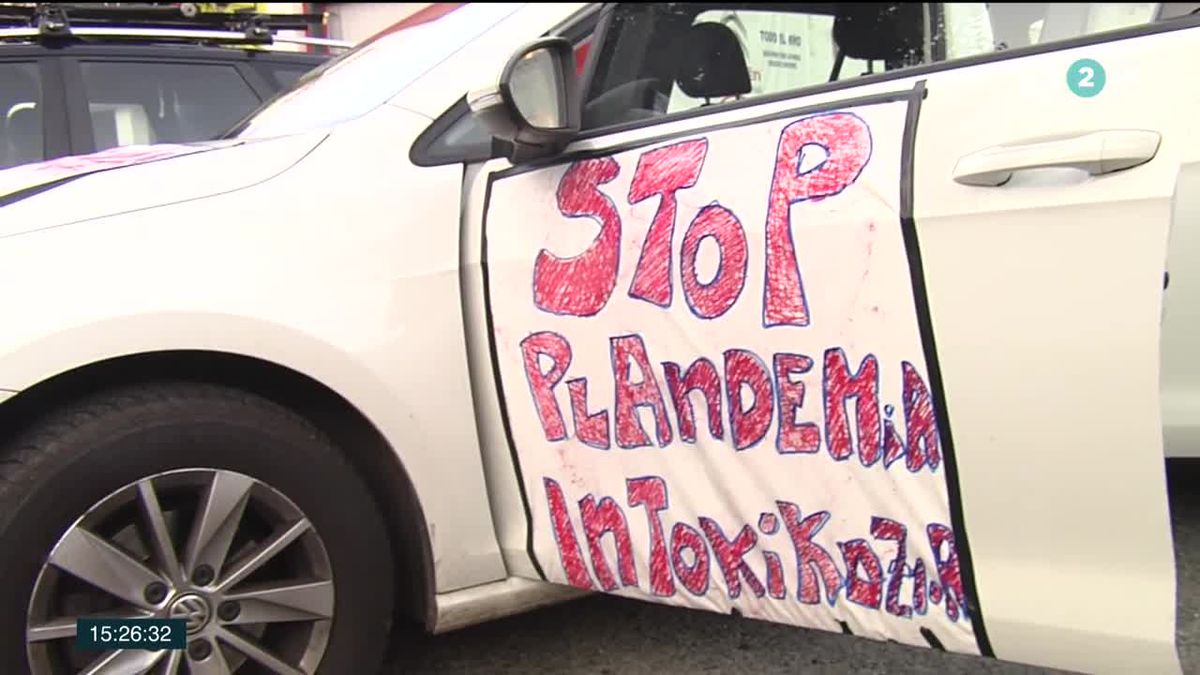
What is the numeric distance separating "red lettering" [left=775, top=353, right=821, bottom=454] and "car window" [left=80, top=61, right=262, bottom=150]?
295cm

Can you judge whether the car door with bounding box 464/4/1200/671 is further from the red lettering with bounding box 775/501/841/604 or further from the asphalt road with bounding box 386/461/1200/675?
the asphalt road with bounding box 386/461/1200/675

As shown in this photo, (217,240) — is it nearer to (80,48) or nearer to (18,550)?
(18,550)

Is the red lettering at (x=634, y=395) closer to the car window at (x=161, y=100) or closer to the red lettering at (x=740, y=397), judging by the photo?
the red lettering at (x=740, y=397)

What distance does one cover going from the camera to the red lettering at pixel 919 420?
5.84ft

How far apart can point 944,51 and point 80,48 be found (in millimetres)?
3312

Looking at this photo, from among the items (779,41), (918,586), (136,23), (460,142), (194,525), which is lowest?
(918,586)

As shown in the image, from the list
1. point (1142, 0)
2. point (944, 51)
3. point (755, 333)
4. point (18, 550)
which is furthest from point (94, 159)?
point (1142, 0)

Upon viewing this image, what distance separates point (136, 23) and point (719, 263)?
3.45m

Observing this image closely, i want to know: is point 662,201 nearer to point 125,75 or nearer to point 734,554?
point 734,554

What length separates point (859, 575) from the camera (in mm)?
1893

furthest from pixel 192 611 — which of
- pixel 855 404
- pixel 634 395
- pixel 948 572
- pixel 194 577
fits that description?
pixel 948 572

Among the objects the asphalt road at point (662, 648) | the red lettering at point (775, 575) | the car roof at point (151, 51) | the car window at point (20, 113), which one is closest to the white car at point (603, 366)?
the red lettering at point (775, 575)

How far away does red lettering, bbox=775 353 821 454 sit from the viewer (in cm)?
188

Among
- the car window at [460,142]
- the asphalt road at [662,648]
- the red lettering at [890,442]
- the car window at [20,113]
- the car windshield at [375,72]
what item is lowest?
the asphalt road at [662,648]
